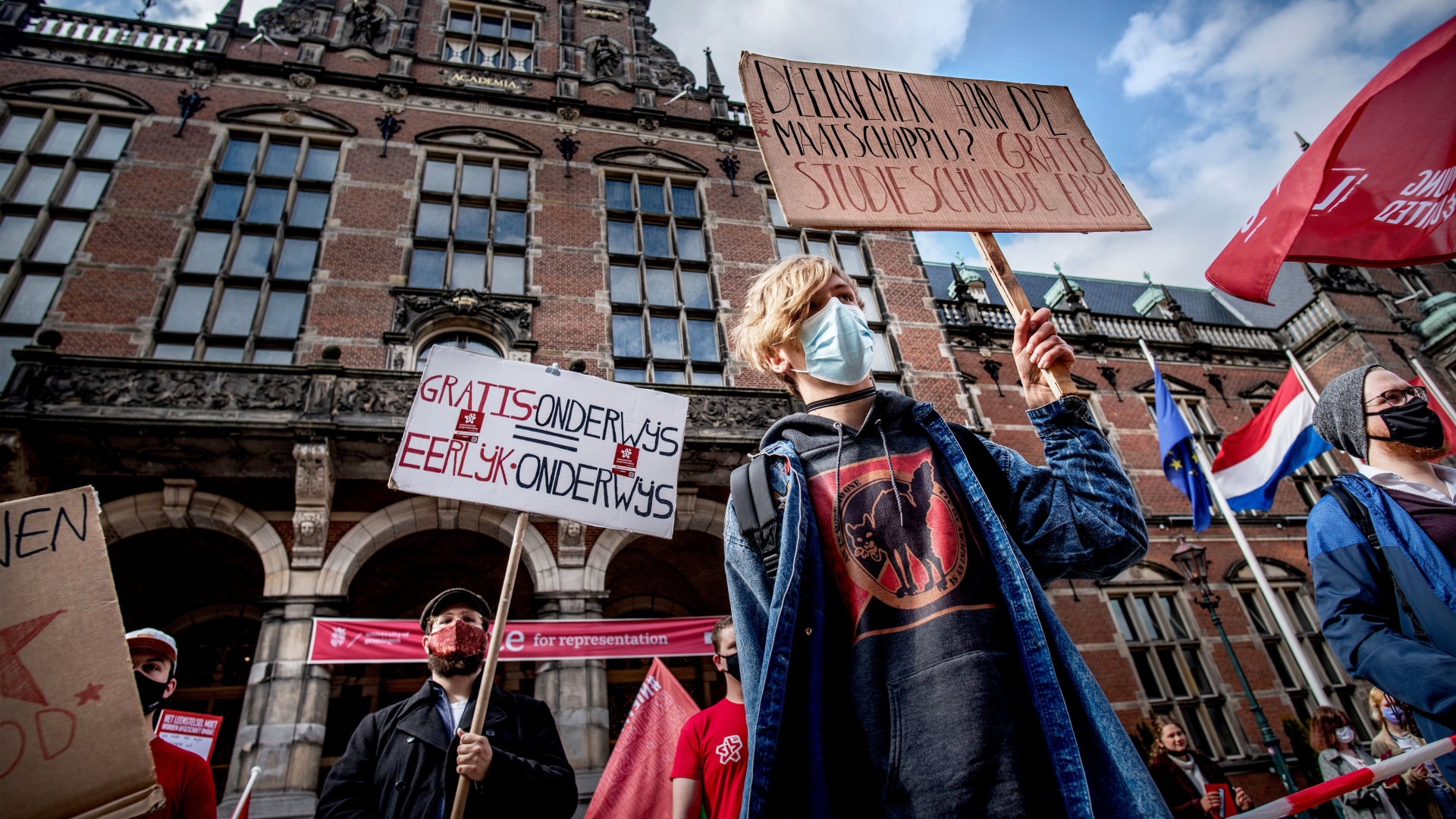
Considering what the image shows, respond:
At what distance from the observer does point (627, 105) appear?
13.2 m

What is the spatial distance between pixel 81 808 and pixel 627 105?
13.6m

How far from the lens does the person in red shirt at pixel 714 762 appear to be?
11.0ft

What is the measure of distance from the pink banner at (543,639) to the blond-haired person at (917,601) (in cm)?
532

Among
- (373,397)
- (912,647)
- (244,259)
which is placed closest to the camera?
(912,647)

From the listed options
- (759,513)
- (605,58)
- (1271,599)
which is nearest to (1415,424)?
(759,513)

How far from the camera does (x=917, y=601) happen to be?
56.4 inches

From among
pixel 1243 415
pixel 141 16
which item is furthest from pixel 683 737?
pixel 1243 415

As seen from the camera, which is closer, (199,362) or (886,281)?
(199,362)

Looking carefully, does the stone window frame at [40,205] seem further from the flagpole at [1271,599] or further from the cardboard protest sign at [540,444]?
the flagpole at [1271,599]

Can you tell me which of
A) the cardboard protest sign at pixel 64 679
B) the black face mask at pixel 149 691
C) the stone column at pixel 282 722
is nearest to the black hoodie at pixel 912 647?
the cardboard protest sign at pixel 64 679

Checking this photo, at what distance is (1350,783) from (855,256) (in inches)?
444

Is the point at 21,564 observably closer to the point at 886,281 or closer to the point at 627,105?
the point at 886,281

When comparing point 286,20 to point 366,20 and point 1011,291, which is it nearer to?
point 366,20

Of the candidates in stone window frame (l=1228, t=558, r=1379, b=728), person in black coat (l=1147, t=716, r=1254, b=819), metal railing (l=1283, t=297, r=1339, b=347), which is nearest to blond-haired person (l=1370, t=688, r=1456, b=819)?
person in black coat (l=1147, t=716, r=1254, b=819)
